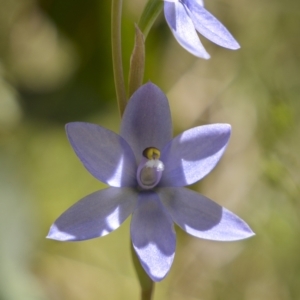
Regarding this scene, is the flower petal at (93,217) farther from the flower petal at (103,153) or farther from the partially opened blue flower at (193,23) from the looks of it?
the partially opened blue flower at (193,23)

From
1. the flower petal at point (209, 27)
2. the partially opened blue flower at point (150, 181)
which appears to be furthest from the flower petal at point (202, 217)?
the flower petal at point (209, 27)

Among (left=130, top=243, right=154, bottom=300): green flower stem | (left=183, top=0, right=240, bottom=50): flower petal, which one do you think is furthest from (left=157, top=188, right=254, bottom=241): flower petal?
(left=183, top=0, right=240, bottom=50): flower petal

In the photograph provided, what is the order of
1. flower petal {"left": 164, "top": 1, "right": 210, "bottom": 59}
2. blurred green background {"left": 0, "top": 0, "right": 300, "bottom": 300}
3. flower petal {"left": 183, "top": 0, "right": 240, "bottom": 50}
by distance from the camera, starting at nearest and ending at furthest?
flower petal {"left": 164, "top": 1, "right": 210, "bottom": 59}, flower petal {"left": 183, "top": 0, "right": 240, "bottom": 50}, blurred green background {"left": 0, "top": 0, "right": 300, "bottom": 300}

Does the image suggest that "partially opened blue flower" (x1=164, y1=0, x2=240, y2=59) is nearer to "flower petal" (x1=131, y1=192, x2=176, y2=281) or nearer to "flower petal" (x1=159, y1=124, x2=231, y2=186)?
"flower petal" (x1=159, y1=124, x2=231, y2=186)

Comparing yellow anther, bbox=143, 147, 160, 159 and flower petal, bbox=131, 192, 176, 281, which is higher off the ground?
yellow anther, bbox=143, 147, 160, 159

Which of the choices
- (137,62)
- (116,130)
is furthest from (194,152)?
(116,130)

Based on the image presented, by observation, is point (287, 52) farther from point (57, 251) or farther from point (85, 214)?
point (85, 214)

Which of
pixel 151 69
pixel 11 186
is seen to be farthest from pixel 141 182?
pixel 151 69

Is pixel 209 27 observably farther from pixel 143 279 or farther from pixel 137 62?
pixel 143 279

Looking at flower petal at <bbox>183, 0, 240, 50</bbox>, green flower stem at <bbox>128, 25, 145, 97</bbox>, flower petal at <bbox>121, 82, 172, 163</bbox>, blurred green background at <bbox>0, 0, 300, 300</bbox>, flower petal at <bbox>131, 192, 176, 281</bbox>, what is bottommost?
blurred green background at <bbox>0, 0, 300, 300</bbox>
